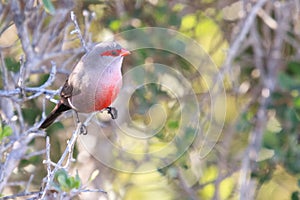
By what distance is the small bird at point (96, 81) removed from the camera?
10.6ft

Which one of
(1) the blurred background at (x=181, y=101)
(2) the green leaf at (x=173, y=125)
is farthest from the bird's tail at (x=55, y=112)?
(2) the green leaf at (x=173, y=125)

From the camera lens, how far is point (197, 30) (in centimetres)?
521

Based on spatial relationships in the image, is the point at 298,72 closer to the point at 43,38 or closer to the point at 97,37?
the point at 97,37

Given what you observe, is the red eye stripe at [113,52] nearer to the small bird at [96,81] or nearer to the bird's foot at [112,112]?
the small bird at [96,81]

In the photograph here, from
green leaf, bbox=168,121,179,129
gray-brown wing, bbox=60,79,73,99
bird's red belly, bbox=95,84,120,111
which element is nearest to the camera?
bird's red belly, bbox=95,84,120,111

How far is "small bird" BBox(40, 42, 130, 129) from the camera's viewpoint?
3.24 m

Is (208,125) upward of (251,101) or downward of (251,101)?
downward

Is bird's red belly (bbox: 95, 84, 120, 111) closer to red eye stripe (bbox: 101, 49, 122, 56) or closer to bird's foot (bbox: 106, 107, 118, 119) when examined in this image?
red eye stripe (bbox: 101, 49, 122, 56)

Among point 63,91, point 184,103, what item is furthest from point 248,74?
point 63,91

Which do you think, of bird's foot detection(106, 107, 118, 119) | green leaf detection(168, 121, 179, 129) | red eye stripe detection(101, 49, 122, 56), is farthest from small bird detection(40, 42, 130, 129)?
green leaf detection(168, 121, 179, 129)

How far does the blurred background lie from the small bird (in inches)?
31.8

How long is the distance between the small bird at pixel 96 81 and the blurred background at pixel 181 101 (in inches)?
31.8

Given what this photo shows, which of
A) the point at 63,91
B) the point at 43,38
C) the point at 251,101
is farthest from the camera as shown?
the point at 251,101

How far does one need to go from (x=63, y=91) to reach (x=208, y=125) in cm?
154
